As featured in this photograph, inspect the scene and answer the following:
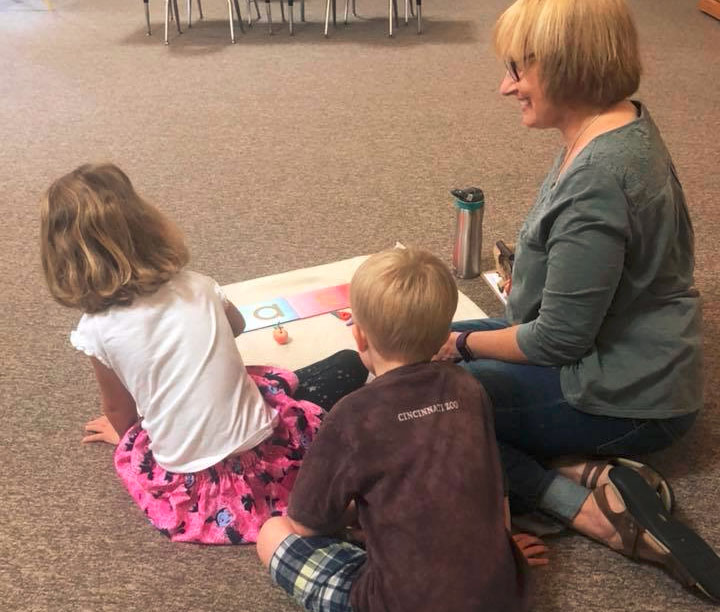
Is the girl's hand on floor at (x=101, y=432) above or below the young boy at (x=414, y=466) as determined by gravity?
below

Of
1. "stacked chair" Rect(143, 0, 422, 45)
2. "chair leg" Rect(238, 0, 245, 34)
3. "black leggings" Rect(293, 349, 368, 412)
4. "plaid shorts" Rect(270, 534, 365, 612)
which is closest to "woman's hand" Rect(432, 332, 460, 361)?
"black leggings" Rect(293, 349, 368, 412)

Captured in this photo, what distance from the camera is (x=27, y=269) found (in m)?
2.31

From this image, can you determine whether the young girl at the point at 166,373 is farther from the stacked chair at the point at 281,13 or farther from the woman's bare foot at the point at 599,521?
the stacked chair at the point at 281,13

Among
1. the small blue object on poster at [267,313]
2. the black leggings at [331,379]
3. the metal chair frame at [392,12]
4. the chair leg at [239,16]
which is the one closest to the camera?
the black leggings at [331,379]

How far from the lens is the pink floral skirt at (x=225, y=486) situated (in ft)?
4.56

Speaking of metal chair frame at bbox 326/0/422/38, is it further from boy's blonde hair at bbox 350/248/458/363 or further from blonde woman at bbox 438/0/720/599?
boy's blonde hair at bbox 350/248/458/363

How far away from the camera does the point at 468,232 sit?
215cm

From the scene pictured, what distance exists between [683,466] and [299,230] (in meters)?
1.40

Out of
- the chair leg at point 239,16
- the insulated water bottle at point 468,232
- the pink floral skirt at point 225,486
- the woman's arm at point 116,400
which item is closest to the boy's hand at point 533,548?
the pink floral skirt at point 225,486

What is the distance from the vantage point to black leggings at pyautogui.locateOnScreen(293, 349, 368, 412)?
5.22ft

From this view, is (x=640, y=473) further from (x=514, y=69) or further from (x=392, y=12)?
(x=392, y=12)

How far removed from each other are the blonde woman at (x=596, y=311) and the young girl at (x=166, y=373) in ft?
1.36

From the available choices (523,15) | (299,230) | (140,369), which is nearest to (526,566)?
(140,369)

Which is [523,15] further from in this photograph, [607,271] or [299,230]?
[299,230]
